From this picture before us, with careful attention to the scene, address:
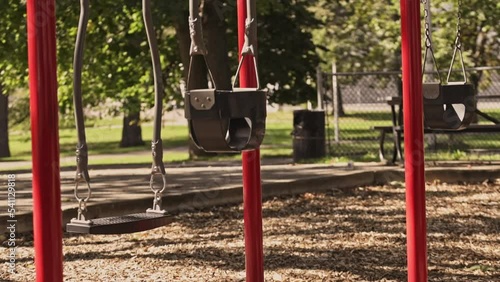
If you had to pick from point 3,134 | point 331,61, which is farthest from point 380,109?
point 331,61

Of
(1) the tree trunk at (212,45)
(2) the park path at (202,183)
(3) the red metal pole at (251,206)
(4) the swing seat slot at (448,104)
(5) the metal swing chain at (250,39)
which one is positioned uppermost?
(1) the tree trunk at (212,45)

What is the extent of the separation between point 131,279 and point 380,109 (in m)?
13.7

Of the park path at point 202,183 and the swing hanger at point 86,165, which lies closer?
the swing hanger at point 86,165

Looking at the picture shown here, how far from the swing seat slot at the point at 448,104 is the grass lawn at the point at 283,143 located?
23.1ft

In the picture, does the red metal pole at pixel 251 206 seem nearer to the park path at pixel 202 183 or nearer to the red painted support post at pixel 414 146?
the red painted support post at pixel 414 146

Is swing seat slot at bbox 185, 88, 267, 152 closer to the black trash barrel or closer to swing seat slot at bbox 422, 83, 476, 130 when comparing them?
swing seat slot at bbox 422, 83, 476, 130

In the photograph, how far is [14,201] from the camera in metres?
8.18

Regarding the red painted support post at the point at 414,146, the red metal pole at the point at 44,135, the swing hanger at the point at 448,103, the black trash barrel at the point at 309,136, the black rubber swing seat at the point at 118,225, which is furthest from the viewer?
the black trash barrel at the point at 309,136

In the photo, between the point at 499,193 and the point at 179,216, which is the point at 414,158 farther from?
the point at 499,193

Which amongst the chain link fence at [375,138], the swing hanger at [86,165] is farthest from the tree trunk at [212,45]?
the swing hanger at [86,165]

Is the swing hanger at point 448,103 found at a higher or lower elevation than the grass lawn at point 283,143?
higher

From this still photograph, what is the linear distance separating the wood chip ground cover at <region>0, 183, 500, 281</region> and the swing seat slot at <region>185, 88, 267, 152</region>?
7.25 feet

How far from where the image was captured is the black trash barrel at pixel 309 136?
1335cm

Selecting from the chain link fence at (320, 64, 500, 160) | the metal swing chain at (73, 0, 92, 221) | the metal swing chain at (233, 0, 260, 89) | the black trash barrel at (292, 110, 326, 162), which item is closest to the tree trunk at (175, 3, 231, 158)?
the chain link fence at (320, 64, 500, 160)
